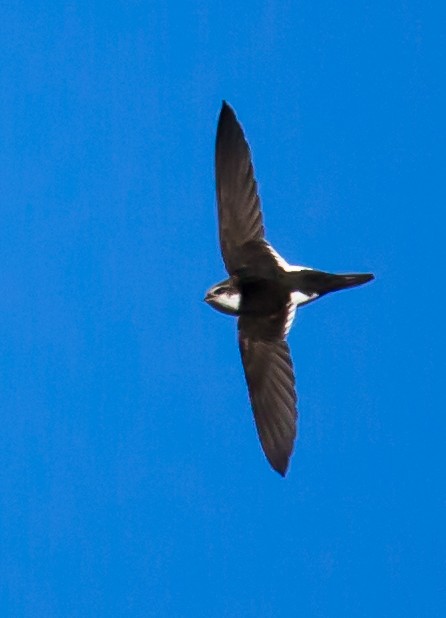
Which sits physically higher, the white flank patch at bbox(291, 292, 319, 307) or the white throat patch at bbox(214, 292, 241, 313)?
the white throat patch at bbox(214, 292, 241, 313)

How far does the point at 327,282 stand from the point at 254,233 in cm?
12

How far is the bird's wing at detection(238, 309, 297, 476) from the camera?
152cm

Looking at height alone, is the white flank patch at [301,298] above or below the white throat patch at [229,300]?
below

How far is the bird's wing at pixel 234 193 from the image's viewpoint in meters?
1.58

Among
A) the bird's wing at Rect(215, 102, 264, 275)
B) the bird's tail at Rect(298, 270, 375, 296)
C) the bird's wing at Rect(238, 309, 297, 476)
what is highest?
the bird's wing at Rect(215, 102, 264, 275)

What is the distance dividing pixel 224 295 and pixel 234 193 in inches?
4.6

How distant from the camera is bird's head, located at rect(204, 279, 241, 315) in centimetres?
157

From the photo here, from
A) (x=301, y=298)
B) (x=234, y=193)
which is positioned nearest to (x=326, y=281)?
(x=301, y=298)

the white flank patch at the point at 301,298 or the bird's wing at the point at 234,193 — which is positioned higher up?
the bird's wing at the point at 234,193

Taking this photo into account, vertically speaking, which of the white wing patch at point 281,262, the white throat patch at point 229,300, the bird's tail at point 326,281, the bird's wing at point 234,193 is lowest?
the bird's tail at point 326,281

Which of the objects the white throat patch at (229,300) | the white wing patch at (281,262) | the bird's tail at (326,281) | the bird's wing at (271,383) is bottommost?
the bird's wing at (271,383)

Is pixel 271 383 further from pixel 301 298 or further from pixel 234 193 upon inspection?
pixel 234 193

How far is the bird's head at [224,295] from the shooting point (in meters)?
1.57

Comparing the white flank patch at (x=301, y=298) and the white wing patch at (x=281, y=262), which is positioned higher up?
the white wing patch at (x=281, y=262)
